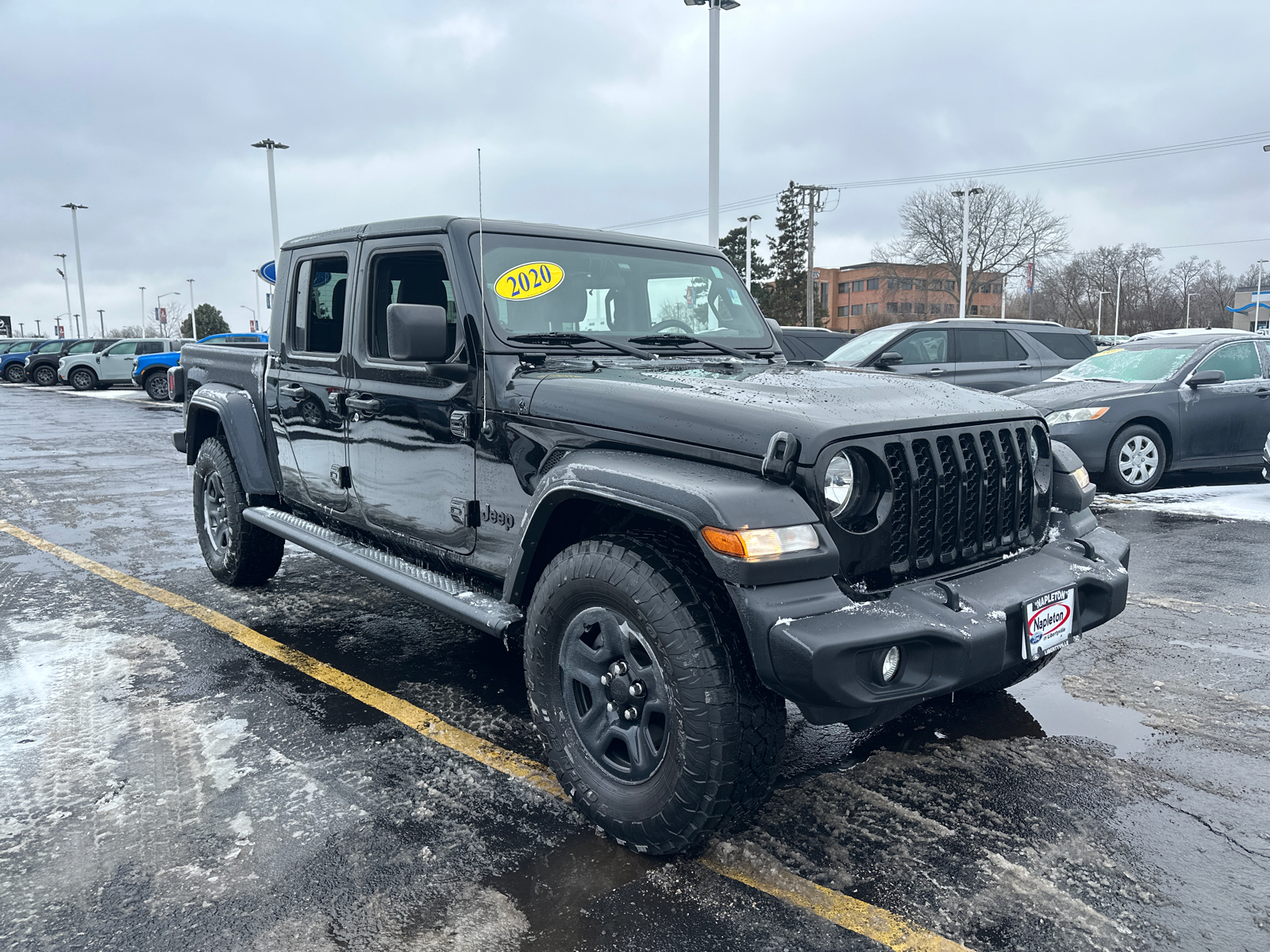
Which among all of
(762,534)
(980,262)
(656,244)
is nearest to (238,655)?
(656,244)

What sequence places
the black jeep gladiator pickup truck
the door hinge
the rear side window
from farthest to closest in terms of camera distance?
the rear side window < the door hinge < the black jeep gladiator pickup truck

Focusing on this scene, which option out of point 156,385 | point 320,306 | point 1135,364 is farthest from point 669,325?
point 156,385

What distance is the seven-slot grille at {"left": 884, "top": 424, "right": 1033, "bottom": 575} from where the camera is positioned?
8.88ft

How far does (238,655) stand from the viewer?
14.6 ft

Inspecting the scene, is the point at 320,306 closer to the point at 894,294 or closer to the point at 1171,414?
the point at 1171,414

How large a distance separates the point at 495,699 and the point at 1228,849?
259 centimetres

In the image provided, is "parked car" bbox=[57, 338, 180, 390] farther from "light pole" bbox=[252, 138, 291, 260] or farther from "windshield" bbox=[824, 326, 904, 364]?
"windshield" bbox=[824, 326, 904, 364]

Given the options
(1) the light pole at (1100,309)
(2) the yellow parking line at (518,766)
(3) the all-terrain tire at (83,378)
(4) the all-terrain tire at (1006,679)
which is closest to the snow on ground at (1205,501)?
(4) the all-terrain tire at (1006,679)

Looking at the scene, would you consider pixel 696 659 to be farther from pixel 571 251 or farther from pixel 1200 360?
pixel 1200 360

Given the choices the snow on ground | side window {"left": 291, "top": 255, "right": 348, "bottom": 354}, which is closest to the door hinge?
side window {"left": 291, "top": 255, "right": 348, "bottom": 354}

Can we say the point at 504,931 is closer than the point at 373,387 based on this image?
Yes

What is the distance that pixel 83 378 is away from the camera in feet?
100

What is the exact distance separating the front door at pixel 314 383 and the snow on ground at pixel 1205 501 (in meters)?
6.60

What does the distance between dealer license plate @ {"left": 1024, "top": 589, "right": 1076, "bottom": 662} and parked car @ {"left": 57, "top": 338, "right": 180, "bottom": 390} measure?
106 feet
